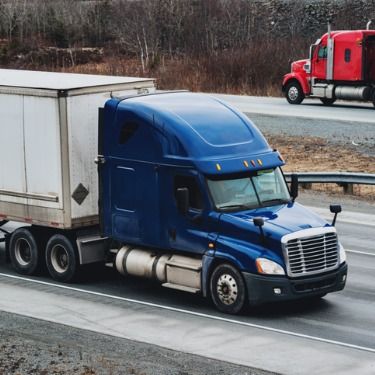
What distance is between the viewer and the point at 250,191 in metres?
16.1

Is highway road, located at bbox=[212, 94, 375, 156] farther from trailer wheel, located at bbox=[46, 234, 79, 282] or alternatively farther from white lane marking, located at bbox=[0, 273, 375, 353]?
white lane marking, located at bbox=[0, 273, 375, 353]

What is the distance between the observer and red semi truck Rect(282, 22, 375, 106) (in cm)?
4131

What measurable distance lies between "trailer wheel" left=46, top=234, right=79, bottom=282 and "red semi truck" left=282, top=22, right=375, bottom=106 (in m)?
25.1

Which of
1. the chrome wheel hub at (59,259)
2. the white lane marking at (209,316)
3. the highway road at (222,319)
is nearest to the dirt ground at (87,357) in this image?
the highway road at (222,319)

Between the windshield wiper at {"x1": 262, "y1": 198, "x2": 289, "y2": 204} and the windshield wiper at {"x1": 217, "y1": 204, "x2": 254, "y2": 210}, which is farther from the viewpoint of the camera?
the windshield wiper at {"x1": 262, "y1": 198, "x2": 289, "y2": 204}

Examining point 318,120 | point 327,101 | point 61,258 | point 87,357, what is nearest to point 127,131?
point 61,258

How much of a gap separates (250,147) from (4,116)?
14.7 feet

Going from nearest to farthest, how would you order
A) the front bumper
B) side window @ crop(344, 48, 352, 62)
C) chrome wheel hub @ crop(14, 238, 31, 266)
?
the front bumper, chrome wheel hub @ crop(14, 238, 31, 266), side window @ crop(344, 48, 352, 62)

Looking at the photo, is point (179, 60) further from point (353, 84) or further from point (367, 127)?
point (367, 127)

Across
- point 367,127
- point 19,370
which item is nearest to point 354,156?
point 367,127

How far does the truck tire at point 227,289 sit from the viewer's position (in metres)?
15.3

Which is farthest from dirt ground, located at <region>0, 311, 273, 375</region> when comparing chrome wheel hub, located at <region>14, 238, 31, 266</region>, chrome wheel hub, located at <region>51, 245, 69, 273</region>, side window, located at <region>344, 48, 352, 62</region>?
side window, located at <region>344, 48, 352, 62</region>

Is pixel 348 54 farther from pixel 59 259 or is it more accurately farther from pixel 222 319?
pixel 222 319

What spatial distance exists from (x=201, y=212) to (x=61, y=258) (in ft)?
10.5
